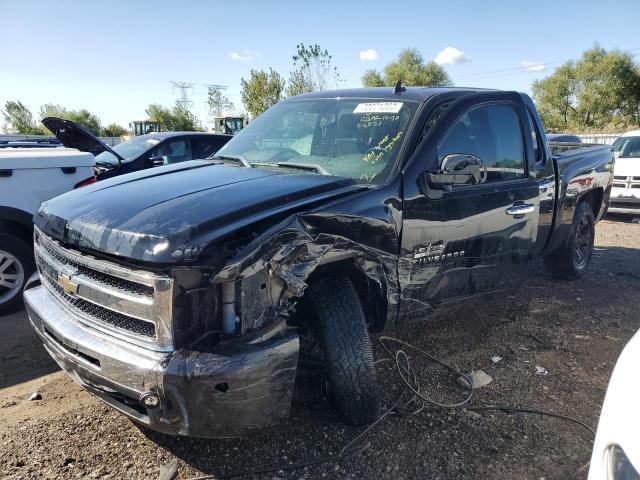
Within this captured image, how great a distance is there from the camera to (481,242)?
337 centimetres

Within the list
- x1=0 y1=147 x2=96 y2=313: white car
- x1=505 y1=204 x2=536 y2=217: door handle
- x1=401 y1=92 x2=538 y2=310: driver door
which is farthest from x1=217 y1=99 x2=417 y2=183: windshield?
x1=0 y1=147 x2=96 y2=313: white car

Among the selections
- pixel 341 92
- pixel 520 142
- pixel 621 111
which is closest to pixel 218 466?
pixel 341 92

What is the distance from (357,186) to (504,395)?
1.74 metres

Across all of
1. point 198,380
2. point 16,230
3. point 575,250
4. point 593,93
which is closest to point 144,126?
point 16,230

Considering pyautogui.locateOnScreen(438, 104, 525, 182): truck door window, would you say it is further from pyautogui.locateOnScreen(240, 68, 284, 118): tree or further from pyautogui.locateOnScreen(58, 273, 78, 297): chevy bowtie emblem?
pyautogui.locateOnScreen(240, 68, 284, 118): tree

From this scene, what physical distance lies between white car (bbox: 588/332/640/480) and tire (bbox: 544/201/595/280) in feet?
11.5

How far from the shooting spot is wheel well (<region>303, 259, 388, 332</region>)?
8.73 ft

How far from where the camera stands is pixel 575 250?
5.14 meters

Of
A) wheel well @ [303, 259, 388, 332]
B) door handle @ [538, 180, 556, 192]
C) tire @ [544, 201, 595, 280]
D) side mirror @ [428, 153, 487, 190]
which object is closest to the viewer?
wheel well @ [303, 259, 388, 332]

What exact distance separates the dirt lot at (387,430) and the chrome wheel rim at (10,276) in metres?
0.48

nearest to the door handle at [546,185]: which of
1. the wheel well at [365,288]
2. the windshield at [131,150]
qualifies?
the wheel well at [365,288]

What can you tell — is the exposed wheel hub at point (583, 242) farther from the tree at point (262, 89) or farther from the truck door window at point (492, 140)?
the tree at point (262, 89)

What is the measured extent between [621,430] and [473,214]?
1.96 meters

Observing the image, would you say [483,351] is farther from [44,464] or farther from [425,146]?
[44,464]
